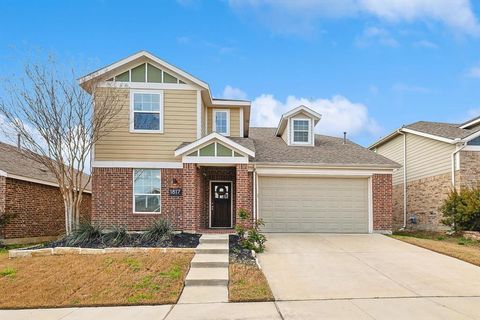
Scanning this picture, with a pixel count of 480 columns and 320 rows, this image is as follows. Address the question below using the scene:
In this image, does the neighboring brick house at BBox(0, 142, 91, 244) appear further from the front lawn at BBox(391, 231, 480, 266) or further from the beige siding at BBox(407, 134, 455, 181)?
the beige siding at BBox(407, 134, 455, 181)

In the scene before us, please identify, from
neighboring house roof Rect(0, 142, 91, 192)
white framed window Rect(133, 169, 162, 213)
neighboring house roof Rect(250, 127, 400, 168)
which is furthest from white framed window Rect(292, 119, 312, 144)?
neighboring house roof Rect(0, 142, 91, 192)

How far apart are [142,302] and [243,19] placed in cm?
1250

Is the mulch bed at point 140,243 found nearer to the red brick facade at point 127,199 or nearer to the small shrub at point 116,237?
the small shrub at point 116,237

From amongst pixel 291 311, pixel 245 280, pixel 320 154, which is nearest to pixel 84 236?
pixel 245 280

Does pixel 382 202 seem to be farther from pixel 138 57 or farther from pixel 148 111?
pixel 138 57

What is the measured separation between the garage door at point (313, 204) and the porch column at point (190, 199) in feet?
8.94

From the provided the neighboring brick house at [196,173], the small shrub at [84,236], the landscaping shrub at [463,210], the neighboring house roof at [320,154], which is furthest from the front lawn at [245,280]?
the landscaping shrub at [463,210]

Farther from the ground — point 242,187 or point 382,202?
point 242,187

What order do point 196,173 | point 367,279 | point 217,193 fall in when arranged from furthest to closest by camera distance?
point 217,193, point 196,173, point 367,279

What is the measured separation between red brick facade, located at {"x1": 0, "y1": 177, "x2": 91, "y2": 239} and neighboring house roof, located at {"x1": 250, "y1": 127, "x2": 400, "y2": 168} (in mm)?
9693

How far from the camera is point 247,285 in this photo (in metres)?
8.04

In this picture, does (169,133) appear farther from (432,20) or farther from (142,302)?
(432,20)

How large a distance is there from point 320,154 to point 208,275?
888 centimetres

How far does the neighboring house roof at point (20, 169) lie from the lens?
603 inches
